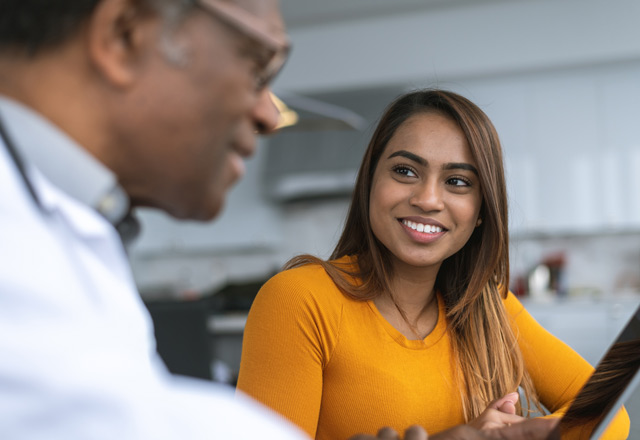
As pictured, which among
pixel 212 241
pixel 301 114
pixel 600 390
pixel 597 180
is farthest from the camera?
pixel 212 241

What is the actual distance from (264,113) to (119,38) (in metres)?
0.15

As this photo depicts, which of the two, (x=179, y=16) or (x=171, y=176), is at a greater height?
(x=179, y=16)

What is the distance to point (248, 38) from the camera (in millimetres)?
542

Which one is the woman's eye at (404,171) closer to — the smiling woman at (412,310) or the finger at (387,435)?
the smiling woman at (412,310)

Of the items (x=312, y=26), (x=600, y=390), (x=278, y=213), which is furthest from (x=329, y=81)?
(x=600, y=390)

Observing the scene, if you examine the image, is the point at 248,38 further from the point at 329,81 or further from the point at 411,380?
the point at 329,81

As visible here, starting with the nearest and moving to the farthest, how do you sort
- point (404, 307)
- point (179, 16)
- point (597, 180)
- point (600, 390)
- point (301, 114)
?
point (179, 16) < point (600, 390) < point (404, 307) < point (301, 114) < point (597, 180)

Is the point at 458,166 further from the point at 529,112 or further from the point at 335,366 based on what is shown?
the point at 529,112

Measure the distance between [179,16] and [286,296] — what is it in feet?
2.35

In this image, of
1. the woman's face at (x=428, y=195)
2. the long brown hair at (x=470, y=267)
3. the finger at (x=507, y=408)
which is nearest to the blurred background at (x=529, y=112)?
the long brown hair at (x=470, y=267)

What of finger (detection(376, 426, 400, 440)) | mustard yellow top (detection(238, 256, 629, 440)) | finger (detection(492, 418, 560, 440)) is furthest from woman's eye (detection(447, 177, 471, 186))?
finger (detection(376, 426, 400, 440))

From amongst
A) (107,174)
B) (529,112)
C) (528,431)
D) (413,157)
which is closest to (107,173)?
(107,174)

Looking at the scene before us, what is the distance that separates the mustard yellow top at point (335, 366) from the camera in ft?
3.64

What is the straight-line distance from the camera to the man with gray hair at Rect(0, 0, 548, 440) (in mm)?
366
